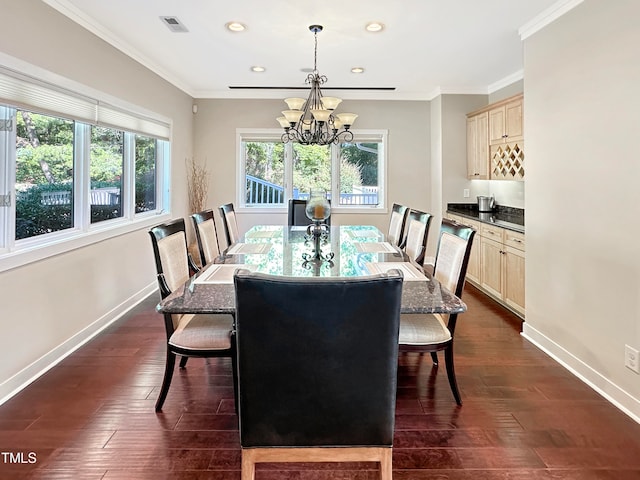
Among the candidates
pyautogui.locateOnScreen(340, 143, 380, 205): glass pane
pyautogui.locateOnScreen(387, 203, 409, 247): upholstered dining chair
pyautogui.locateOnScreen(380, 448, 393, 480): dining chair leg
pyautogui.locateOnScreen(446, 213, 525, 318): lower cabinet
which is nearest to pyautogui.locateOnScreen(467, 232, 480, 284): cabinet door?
pyautogui.locateOnScreen(446, 213, 525, 318): lower cabinet

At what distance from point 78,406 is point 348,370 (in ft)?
5.94

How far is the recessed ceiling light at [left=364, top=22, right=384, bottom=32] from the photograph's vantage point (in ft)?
11.2

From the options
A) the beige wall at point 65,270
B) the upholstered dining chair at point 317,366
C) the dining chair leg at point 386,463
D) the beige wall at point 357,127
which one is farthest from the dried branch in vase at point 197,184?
the dining chair leg at point 386,463

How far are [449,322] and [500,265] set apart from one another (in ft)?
6.87

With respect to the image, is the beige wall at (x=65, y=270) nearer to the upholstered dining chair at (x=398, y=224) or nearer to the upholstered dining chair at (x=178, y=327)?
the upholstered dining chair at (x=178, y=327)

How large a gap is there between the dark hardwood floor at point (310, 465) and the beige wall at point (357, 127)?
3465 millimetres

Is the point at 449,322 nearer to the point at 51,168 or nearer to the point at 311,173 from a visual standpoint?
the point at 51,168

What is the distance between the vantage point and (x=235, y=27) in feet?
11.5

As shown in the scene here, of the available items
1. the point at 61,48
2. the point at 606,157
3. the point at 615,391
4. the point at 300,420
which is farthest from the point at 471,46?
the point at 300,420

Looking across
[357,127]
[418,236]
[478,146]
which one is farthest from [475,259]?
[357,127]

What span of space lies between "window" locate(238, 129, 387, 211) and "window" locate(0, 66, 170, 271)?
72.2 inches

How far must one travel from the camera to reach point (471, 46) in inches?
156

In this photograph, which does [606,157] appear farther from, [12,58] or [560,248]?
[12,58]

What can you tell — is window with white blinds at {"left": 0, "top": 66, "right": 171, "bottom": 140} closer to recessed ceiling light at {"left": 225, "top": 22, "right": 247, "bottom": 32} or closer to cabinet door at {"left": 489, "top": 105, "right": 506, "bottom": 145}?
recessed ceiling light at {"left": 225, "top": 22, "right": 247, "bottom": 32}
